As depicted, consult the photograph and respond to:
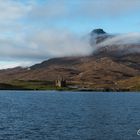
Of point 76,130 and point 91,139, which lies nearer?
point 91,139

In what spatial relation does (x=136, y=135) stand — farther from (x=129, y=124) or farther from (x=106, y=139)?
(x=129, y=124)

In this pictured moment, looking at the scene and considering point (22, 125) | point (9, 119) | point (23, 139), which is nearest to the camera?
point (23, 139)

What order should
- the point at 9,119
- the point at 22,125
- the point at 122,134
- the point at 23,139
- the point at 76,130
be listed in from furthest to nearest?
the point at 9,119
the point at 22,125
the point at 76,130
the point at 122,134
the point at 23,139

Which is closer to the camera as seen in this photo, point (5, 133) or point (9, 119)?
point (5, 133)

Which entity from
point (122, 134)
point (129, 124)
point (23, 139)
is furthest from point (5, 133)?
point (129, 124)

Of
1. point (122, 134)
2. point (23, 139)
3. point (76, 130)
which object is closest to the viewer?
point (23, 139)

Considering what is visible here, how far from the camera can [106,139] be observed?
2827 inches

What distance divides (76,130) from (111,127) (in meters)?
8.42

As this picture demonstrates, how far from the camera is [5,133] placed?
7856cm

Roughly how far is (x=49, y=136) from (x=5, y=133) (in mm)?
8551

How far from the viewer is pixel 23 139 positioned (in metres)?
71.5

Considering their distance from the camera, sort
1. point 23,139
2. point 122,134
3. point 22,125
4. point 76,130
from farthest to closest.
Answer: point 22,125, point 76,130, point 122,134, point 23,139

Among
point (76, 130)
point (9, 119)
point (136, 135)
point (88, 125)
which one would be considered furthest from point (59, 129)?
point (9, 119)

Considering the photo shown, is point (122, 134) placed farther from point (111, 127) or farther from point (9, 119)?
point (9, 119)
